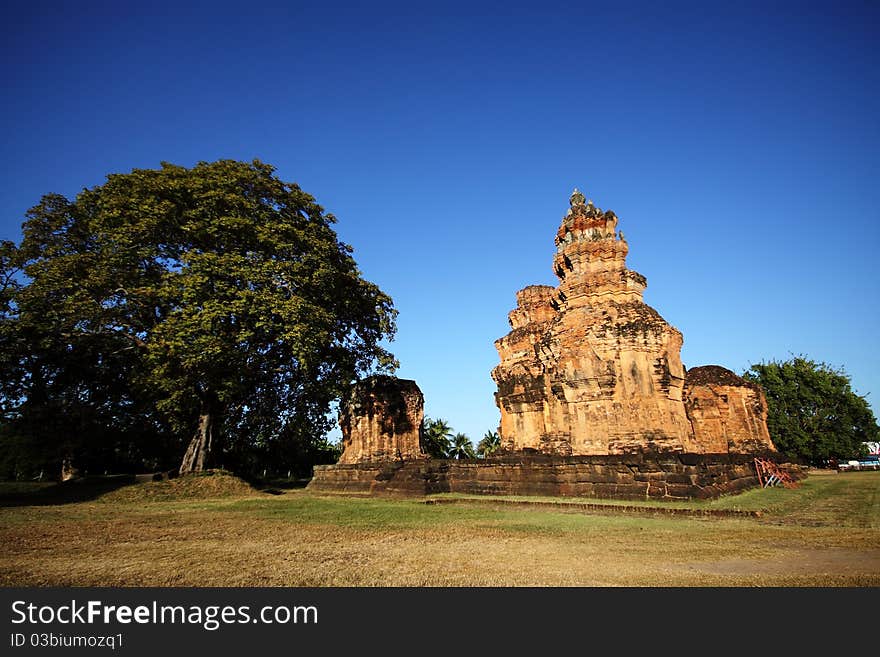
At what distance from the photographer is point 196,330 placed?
1310cm

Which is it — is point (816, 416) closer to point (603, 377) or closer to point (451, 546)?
point (603, 377)

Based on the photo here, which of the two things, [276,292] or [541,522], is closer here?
[541,522]

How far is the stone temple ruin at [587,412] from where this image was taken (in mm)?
11914

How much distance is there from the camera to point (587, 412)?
1355 cm

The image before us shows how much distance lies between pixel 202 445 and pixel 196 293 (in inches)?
254

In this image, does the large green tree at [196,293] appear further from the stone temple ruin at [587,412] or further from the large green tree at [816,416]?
the large green tree at [816,416]

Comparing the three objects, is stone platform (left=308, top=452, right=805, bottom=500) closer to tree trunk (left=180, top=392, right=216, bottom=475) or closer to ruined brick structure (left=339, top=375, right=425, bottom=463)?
ruined brick structure (left=339, top=375, right=425, bottom=463)

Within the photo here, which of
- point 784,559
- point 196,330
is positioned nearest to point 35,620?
point 784,559

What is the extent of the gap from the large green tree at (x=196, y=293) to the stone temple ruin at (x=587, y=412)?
9.48 feet

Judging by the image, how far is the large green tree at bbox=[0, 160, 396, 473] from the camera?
14.0 m

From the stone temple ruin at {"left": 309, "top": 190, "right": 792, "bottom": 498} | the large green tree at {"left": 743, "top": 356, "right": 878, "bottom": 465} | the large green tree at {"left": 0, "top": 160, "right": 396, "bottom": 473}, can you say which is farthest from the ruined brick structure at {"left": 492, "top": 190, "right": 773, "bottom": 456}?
the large green tree at {"left": 743, "top": 356, "right": 878, "bottom": 465}

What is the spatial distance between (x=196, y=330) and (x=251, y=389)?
19.4ft

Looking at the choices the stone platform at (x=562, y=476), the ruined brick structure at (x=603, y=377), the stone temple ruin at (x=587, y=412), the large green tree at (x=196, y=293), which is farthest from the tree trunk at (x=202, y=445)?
the ruined brick structure at (x=603, y=377)

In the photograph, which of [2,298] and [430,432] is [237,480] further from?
[430,432]
